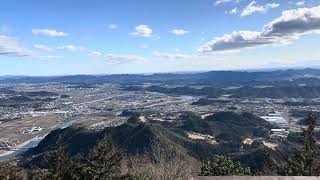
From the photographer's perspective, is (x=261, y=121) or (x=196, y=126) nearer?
(x=196, y=126)

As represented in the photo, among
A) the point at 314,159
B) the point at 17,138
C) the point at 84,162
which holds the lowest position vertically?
the point at 17,138

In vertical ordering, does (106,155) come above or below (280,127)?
above

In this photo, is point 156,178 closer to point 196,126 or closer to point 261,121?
point 196,126

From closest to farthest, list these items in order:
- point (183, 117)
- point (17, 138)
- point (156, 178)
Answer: point (156, 178)
point (17, 138)
point (183, 117)

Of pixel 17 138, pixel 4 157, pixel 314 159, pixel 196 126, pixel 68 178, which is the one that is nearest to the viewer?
pixel 68 178

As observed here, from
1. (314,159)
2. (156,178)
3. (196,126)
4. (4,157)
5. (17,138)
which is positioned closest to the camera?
(156,178)

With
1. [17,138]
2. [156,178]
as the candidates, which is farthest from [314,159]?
[17,138]

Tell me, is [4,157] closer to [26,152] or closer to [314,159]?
[26,152]

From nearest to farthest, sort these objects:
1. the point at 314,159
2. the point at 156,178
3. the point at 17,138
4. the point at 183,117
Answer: the point at 156,178 → the point at 314,159 → the point at 17,138 → the point at 183,117

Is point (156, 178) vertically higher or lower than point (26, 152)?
higher

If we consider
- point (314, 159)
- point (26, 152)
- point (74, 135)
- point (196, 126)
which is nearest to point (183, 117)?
point (196, 126)
